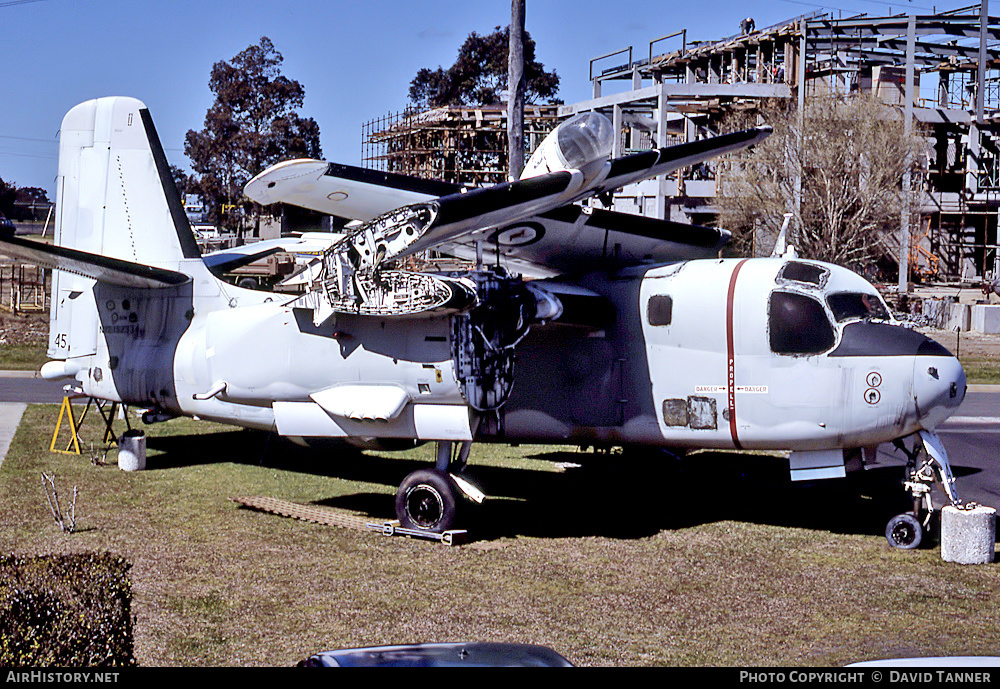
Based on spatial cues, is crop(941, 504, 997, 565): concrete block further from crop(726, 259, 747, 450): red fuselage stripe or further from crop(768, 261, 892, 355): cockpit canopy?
crop(726, 259, 747, 450): red fuselage stripe

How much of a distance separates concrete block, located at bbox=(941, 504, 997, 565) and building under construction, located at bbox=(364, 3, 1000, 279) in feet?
125

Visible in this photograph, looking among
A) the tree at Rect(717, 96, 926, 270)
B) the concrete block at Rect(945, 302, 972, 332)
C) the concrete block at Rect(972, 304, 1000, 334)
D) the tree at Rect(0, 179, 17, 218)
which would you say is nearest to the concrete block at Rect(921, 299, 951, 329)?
the concrete block at Rect(945, 302, 972, 332)

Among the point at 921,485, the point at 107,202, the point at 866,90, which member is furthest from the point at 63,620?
the point at 866,90

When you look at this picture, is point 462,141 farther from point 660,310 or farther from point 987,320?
point 660,310

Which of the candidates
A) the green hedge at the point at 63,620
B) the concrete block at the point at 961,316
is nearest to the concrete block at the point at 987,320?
the concrete block at the point at 961,316

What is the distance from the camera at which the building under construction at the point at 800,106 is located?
50.7 m

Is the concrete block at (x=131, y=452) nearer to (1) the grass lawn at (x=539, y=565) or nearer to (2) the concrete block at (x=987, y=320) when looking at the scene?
(1) the grass lawn at (x=539, y=565)

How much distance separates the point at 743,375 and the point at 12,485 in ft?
35.5

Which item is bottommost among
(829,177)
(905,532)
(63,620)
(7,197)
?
(905,532)

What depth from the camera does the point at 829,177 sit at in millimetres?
44469

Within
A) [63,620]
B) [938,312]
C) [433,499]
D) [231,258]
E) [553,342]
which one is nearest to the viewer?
[63,620]

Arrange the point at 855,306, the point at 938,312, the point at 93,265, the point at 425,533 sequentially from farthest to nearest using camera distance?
the point at 938,312, the point at 93,265, the point at 425,533, the point at 855,306

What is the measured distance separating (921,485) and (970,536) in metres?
0.94

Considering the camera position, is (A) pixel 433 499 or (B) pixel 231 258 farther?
(B) pixel 231 258
